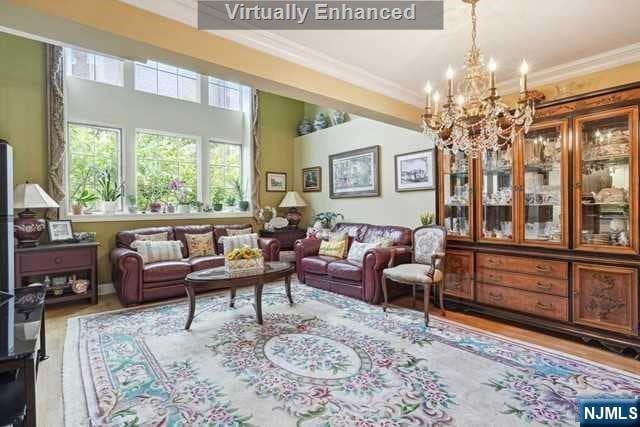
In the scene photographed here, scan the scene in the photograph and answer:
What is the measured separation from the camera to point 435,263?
350cm

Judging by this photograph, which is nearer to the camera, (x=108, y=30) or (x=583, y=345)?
(x=108, y=30)

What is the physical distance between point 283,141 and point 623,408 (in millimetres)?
5924

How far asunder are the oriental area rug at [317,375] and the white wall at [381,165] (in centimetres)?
185

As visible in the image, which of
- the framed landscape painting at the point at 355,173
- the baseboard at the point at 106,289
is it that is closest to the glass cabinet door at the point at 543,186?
the framed landscape painting at the point at 355,173

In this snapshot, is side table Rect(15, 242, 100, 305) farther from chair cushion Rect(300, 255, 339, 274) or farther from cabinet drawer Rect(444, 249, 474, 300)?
cabinet drawer Rect(444, 249, 474, 300)

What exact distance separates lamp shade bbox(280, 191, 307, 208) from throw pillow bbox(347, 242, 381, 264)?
6.45ft

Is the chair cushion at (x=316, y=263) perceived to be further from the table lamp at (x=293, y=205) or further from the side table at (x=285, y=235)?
the table lamp at (x=293, y=205)

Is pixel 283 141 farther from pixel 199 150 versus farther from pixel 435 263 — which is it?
pixel 435 263

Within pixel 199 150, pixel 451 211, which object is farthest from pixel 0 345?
pixel 199 150

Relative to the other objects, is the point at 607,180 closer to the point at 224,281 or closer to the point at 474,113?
the point at 474,113

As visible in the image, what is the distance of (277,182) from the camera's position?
6.51m

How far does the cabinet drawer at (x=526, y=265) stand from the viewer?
116 inches

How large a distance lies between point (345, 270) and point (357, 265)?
17 centimetres

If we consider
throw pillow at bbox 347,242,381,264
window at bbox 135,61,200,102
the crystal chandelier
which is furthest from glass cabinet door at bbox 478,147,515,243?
window at bbox 135,61,200,102
